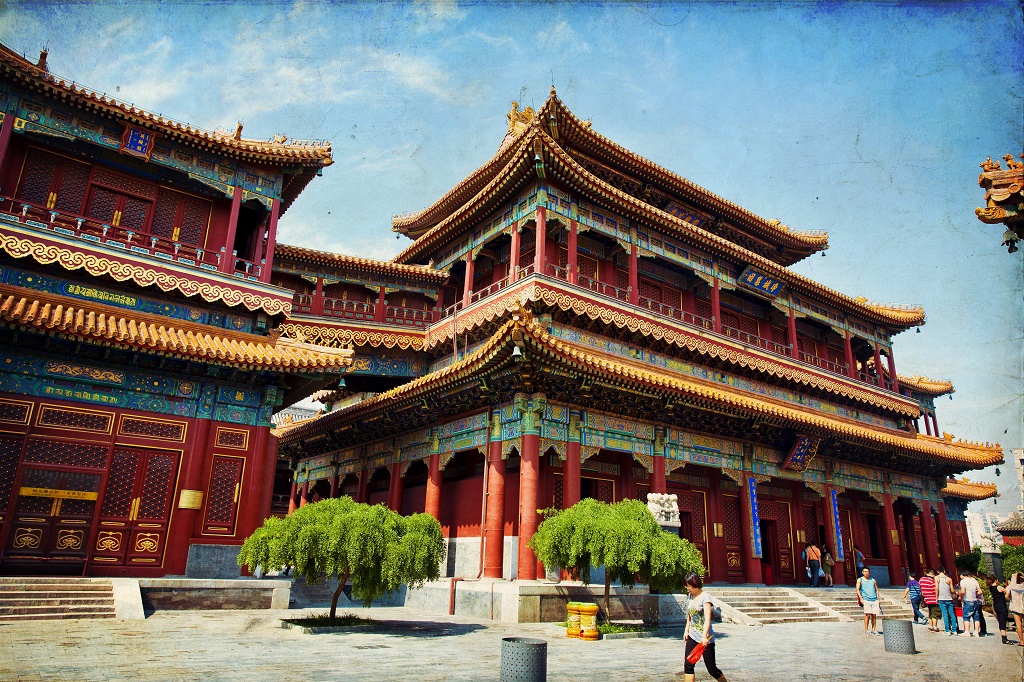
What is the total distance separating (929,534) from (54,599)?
2823cm

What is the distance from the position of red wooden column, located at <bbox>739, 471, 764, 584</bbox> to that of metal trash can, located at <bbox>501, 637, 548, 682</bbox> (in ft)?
49.2

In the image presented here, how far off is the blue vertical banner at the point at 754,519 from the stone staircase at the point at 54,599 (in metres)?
15.9

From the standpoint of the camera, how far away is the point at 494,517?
1530cm

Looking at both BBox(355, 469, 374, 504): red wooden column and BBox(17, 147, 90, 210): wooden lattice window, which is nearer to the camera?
BBox(17, 147, 90, 210): wooden lattice window

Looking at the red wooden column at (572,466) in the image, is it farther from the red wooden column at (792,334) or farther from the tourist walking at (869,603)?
the red wooden column at (792,334)

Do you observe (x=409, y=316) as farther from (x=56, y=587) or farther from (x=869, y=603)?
(x=869, y=603)

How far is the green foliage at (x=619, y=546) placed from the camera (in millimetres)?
11688

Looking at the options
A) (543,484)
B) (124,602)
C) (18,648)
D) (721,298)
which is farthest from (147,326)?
(721,298)

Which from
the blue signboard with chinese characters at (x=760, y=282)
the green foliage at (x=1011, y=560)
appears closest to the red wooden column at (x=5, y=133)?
the blue signboard with chinese characters at (x=760, y=282)

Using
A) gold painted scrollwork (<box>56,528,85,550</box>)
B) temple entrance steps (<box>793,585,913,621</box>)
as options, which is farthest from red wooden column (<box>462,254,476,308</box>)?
temple entrance steps (<box>793,585,913,621</box>)

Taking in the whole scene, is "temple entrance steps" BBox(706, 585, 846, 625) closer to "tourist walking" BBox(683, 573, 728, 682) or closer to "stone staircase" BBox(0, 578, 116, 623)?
"tourist walking" BBox(683, 573, 728, 682)

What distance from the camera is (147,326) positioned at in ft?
48.9

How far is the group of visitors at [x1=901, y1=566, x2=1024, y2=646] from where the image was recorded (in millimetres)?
12578

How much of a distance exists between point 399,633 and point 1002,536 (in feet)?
145
